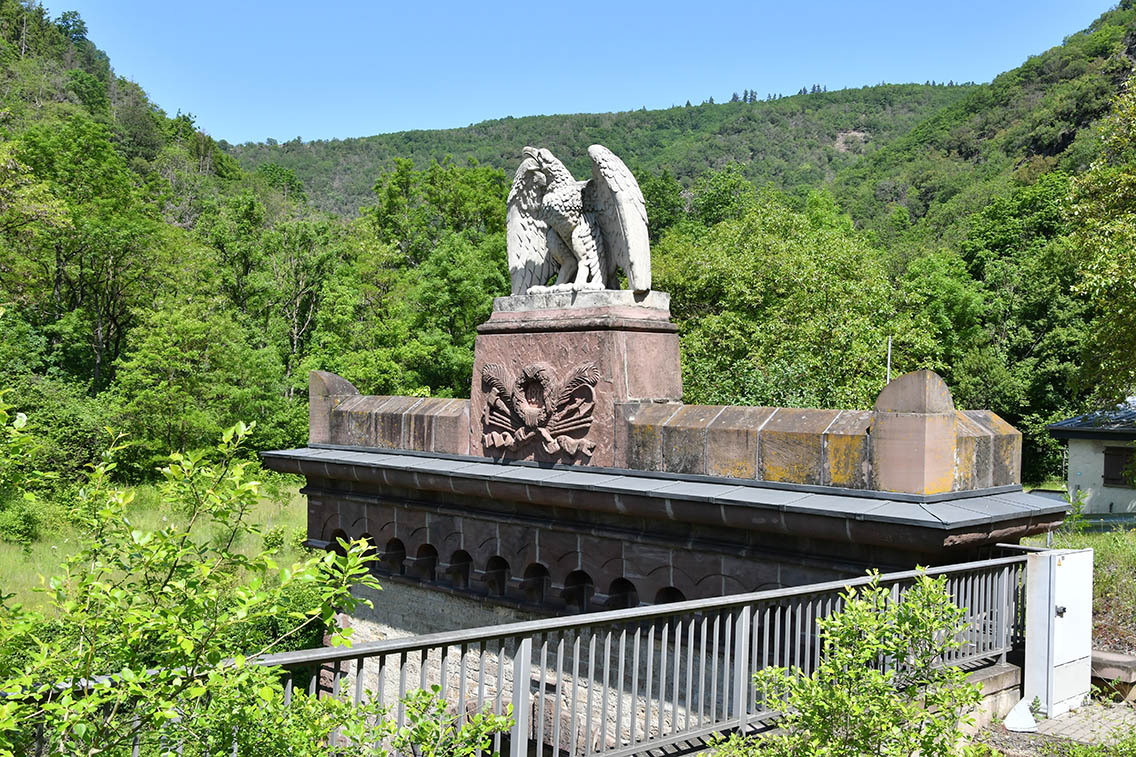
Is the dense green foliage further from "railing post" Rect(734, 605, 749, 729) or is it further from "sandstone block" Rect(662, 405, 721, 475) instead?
"sandstone block" Rect(662, 405, 721, 475)

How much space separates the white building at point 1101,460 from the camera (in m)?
25.0

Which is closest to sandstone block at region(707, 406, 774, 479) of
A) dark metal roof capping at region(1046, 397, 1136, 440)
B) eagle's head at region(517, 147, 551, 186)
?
eagle's head at region(517, 147, 551, 186)

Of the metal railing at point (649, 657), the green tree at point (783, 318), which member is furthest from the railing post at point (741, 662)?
the green tree at point (783, 318)

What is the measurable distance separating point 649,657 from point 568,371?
3.88 metres

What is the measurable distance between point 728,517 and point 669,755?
6.69 ft

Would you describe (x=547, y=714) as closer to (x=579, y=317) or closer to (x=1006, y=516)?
(x=579, y=317)

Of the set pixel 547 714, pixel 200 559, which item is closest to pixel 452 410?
pixel 547 714

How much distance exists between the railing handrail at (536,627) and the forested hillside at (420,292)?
Answer: 19.7ft

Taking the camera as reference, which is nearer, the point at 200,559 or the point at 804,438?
the point at 200,559

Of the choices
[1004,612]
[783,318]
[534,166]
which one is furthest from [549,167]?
[783,318]

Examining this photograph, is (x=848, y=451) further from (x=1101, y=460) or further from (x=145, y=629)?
(x=1101, y=460)

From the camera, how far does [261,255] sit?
111 feet

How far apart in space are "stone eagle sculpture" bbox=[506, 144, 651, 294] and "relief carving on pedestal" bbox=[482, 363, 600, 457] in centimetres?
86

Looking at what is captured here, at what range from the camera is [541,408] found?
8453mm
